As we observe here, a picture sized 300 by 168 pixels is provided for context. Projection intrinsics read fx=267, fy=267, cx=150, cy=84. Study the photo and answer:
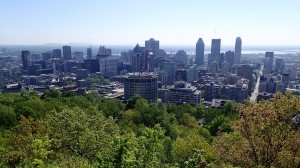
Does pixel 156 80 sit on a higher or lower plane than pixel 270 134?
lower

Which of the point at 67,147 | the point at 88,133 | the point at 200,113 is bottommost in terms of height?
the point at 200,113

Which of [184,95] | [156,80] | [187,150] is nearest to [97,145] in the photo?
[187,150]

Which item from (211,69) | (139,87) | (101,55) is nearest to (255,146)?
(139,87)

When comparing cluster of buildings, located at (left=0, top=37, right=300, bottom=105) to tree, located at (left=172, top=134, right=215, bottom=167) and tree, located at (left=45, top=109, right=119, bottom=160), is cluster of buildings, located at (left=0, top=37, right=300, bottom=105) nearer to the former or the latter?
tree, located at (left=172, top=134, right=215, bottom=167)


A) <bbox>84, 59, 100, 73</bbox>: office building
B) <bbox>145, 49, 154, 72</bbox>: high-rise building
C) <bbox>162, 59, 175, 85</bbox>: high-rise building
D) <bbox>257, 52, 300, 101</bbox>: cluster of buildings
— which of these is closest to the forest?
<bbox>257, 52, 300, 101</bbox>: cluster of buildings

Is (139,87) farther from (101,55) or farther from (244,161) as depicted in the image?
(101,55)

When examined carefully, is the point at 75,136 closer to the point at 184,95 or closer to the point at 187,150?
the point at 187,150

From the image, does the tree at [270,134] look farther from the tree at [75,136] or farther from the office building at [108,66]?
the office building at [108,66]

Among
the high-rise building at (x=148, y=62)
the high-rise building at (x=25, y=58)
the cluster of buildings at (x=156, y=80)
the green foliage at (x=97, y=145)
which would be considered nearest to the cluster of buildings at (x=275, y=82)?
the cluster of buildings at (x=156, y=80)

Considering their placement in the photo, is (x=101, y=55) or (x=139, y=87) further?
(x=101, y=55)
